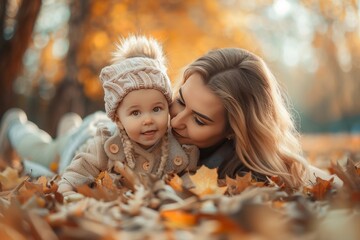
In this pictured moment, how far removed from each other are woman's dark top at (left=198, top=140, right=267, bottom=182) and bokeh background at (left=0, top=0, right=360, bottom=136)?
1.84m

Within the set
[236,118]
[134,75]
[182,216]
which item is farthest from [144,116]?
[182,216]

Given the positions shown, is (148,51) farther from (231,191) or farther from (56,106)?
(56,106)

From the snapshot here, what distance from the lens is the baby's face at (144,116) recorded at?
8.29ft

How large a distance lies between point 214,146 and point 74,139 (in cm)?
168

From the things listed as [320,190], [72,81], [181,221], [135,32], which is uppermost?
[72,81]

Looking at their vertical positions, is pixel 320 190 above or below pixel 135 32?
below

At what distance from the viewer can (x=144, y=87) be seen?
257 cm

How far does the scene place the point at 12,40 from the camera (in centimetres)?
730

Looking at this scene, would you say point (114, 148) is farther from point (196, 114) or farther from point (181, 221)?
point (181, 221)

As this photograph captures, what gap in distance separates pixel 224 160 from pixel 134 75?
785mm

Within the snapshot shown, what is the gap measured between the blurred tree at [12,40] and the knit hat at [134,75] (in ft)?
15.2

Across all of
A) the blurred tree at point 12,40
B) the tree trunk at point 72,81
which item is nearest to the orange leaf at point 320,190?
the blurred tree at point 12,40

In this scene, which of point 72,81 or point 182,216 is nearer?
point 182,216

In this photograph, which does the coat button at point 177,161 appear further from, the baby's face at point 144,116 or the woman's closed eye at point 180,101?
the woman's closed eye at point 180,101
